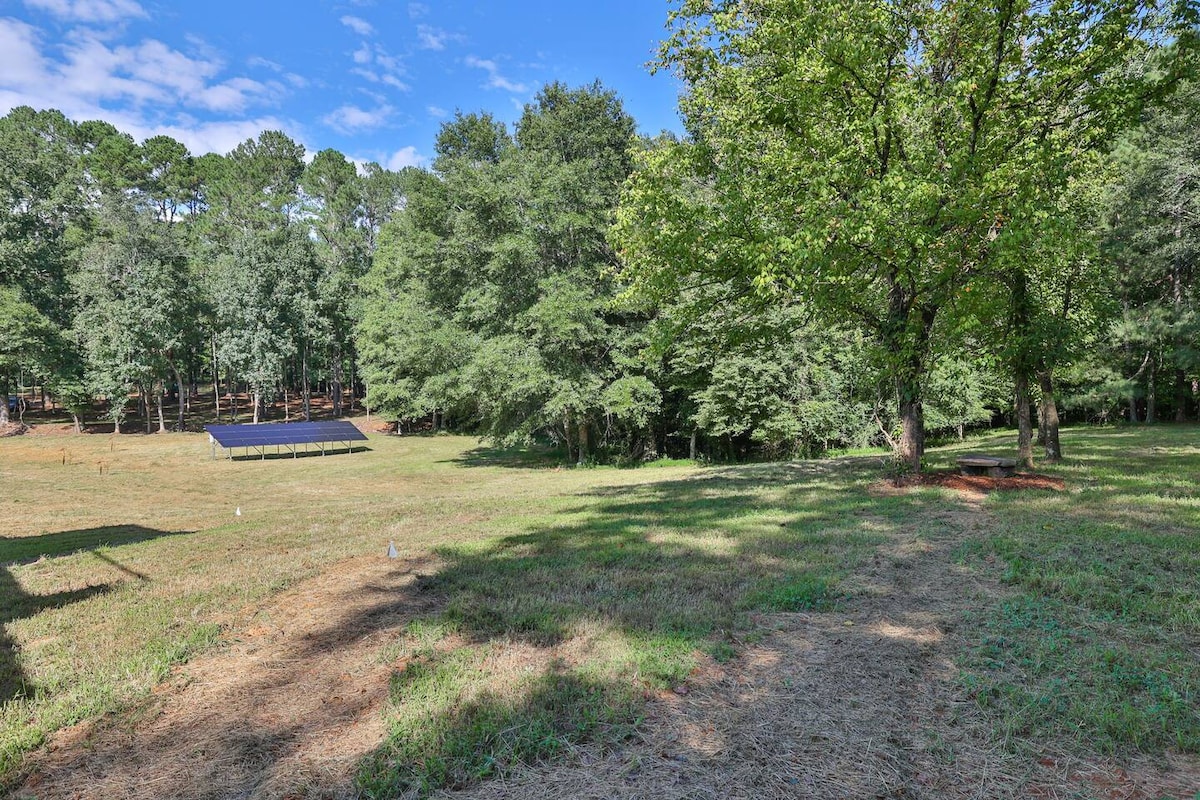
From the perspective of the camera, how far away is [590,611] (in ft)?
14.9

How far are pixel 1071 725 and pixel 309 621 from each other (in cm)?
471

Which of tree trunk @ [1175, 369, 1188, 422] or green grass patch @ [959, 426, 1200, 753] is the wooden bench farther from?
tree trunk @ [1175, 369, 1188, 422]

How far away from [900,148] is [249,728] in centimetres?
1084

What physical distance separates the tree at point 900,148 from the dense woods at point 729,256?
0.06 m

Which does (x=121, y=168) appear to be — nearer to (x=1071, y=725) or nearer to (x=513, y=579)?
(x=513, y=579)

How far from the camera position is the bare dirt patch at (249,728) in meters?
2.62

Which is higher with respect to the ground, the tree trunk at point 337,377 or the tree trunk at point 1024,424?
the tree trunk at point 337,377

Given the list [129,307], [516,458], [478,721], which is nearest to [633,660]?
[478,721]

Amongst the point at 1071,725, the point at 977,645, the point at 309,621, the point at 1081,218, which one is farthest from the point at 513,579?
the point at 1081,218

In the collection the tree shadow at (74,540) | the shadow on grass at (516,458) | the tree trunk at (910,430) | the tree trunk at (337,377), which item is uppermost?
the tree trunk at (337,377)

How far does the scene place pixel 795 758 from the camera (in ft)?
9.08

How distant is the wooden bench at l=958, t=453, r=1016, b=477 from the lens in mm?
9578

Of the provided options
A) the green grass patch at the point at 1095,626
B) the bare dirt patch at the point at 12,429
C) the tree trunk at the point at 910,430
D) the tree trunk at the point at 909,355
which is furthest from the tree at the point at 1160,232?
the bare dirt patch at the point at 12,429

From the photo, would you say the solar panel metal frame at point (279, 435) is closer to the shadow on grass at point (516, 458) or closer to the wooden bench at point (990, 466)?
the shadow on grass at point (516, 458)
